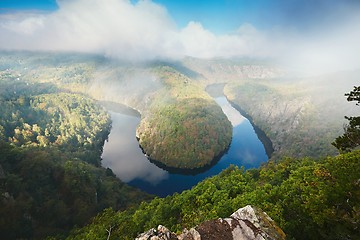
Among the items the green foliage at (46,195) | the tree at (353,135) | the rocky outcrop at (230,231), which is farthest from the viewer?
the green foliage at (46,195)

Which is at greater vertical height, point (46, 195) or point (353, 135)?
point (353, 135)

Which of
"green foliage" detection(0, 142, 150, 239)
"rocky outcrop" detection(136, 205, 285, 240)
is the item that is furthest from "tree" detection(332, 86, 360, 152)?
"green foliage" detection(0, 142, 150, 239)

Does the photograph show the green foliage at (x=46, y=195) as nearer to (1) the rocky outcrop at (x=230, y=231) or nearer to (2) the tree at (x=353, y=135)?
(1) the rocky outcrop at (x=230, y=231)

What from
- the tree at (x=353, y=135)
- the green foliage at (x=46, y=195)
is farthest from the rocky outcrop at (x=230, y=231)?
the green foliage at (x=46, y=195)

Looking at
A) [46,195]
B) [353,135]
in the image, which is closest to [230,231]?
[353,135]

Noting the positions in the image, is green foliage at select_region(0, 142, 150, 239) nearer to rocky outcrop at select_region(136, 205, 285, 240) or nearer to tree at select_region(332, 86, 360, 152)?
rocky outcrop at select_region(136, 205, 285, 240)

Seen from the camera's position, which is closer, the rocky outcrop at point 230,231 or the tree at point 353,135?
the rocky outcrop at point 230,231

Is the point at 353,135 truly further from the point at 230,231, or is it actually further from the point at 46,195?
the point at 46,195

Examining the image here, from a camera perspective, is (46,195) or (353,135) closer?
(353,135)
